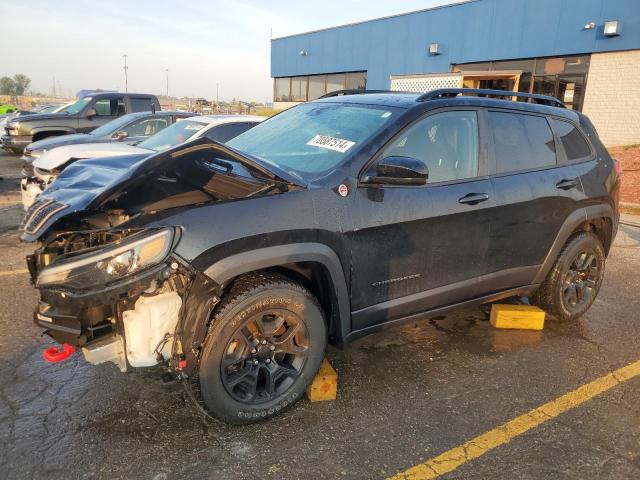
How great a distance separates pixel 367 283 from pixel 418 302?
0.48m

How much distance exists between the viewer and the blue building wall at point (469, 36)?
15641mm

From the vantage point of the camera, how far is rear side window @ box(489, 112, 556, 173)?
3.63 metres

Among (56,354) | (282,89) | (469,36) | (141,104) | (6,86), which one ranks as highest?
(6,86)

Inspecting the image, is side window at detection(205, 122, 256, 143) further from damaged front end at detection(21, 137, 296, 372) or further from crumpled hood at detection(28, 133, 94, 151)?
damaged front end at detection(21, 137, 296, 372)

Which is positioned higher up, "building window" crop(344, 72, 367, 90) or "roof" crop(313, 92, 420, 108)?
"building window" crop(344, 72, 367, 90)

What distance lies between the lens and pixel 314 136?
3.39 m

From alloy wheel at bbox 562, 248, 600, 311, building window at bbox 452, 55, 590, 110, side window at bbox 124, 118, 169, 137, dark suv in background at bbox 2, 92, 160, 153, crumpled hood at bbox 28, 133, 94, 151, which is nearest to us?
alloy wheel at bbox 562, 248, 600, 311

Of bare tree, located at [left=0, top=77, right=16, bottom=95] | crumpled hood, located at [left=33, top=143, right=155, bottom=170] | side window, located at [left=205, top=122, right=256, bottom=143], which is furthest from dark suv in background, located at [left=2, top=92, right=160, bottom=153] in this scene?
bare tree, located at [left=0, top=77, right=16, bottom=95]

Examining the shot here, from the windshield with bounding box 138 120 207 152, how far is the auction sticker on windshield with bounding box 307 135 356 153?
186 inches

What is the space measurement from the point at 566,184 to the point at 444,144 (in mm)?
1276

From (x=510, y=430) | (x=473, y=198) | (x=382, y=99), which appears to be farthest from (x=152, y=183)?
(x=510, y=430)

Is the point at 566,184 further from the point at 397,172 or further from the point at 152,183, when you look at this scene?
the point at 152,183

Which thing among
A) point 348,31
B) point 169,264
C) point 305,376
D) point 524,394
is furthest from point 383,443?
point 348,31

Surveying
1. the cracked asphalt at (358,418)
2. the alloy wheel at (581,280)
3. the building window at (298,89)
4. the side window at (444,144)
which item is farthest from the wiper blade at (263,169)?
the building window at (298,89)
